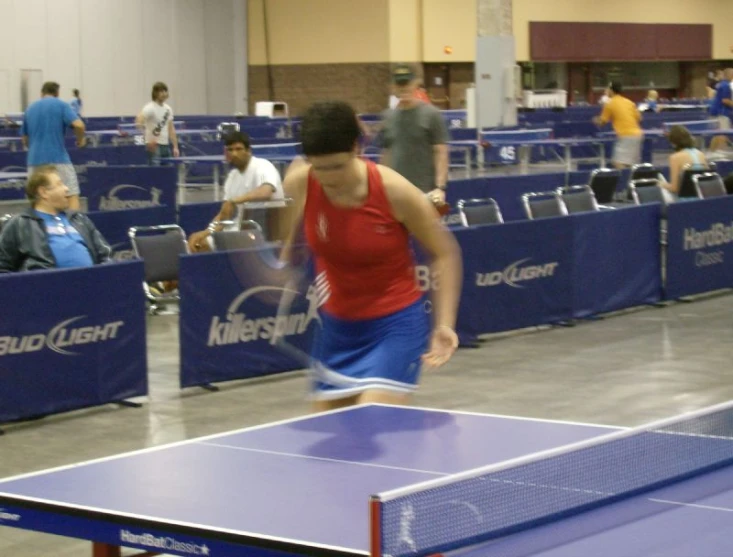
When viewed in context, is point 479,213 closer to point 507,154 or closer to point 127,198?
point 127,198

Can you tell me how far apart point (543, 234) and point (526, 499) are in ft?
25.7

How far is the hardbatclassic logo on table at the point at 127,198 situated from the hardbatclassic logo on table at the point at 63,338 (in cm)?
725

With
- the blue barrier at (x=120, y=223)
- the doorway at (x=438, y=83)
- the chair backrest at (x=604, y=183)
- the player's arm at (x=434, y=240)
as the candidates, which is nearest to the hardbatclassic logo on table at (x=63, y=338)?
the blue barrier at (x=120, y=223)

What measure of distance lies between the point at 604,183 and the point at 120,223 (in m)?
5.78

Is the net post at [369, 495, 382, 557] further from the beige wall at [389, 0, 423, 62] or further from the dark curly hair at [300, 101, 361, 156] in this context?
the beige wall at [389, 0, 423, 62]

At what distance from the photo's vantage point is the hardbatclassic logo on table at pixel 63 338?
774 centimetres

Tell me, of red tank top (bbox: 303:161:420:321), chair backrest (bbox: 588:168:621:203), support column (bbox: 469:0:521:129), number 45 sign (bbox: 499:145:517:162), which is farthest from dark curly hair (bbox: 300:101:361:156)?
support column (bbox: 469:0:521:129)

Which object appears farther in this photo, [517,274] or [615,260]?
[615,260]

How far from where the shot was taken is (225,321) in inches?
352

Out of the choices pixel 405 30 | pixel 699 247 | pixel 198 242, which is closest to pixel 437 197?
pixel 198 242

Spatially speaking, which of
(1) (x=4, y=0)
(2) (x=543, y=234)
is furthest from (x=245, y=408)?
(1) (x=4, y=0)

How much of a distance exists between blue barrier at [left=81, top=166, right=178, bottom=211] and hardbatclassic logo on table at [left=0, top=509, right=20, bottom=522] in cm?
1195

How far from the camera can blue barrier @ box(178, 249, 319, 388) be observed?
877 cm

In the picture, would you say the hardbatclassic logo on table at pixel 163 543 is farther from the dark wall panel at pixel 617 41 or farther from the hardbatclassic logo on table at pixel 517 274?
the dark wall panel at pixel 617 41
